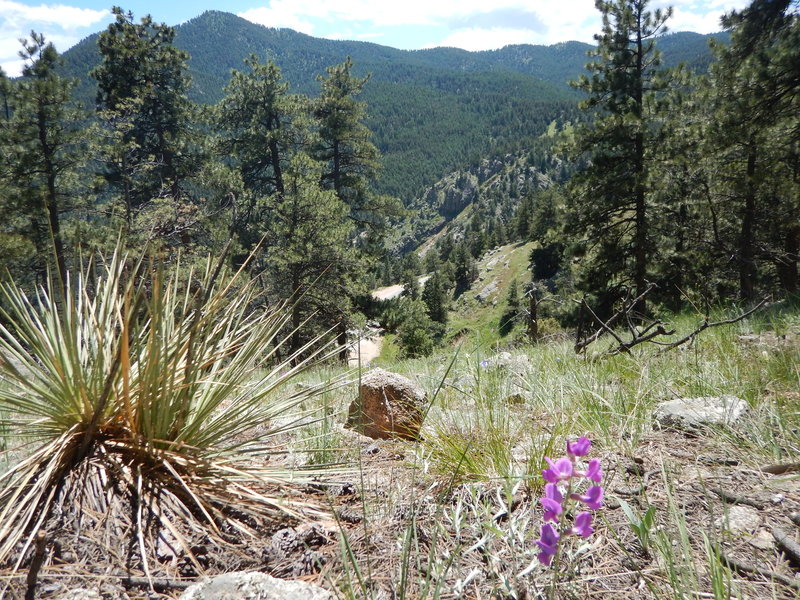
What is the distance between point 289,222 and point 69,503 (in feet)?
44.7

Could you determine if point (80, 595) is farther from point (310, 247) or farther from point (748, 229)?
point (748, 229)

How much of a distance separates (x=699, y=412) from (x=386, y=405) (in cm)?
141

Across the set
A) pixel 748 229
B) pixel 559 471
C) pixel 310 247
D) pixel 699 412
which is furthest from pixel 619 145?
pixel 559 471

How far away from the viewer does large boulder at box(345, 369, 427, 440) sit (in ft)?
7.63

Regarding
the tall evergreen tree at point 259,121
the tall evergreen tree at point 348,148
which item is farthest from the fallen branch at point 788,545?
the tall evergreen tree at point 348,148

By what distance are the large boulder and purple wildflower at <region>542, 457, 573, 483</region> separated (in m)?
1.41

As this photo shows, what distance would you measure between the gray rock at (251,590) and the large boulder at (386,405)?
1242 millimetres

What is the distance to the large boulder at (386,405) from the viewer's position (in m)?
2.33

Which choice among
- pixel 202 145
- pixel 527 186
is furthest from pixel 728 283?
pixel 527 186

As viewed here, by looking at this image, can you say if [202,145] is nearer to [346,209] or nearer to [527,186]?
[346,209]

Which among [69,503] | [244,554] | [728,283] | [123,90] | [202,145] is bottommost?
[728,283]

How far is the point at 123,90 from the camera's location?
19297mm

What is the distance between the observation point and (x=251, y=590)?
103 centimetres

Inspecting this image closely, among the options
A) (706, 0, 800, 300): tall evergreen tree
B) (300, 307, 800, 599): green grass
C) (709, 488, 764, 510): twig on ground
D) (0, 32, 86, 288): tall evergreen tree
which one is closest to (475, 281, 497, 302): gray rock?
(706, 0, 800, 300): tall evergreen tree
